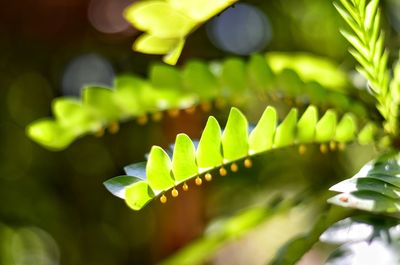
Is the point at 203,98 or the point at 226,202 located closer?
the point at 203,98

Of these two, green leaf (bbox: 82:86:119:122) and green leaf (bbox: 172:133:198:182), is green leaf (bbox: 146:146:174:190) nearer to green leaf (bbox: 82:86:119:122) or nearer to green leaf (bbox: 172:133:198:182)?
green leaf (bbox: 172:133:198:182)

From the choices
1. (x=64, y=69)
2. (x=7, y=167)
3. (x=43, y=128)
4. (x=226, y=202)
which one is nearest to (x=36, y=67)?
(x=64, y=69)

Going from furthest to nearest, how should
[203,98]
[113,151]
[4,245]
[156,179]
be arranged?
[113,151] < [4,245] < [203,98] < [156,179]

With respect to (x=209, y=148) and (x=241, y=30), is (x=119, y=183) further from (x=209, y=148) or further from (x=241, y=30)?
(x=241, y=30)

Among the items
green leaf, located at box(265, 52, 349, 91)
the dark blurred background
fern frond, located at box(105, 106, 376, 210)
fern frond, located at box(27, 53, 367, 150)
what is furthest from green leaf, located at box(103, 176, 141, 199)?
the dark blurred background

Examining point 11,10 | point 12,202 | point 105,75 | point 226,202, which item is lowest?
point 226,202

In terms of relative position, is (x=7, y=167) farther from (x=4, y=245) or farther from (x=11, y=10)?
(x=11, y=10)
